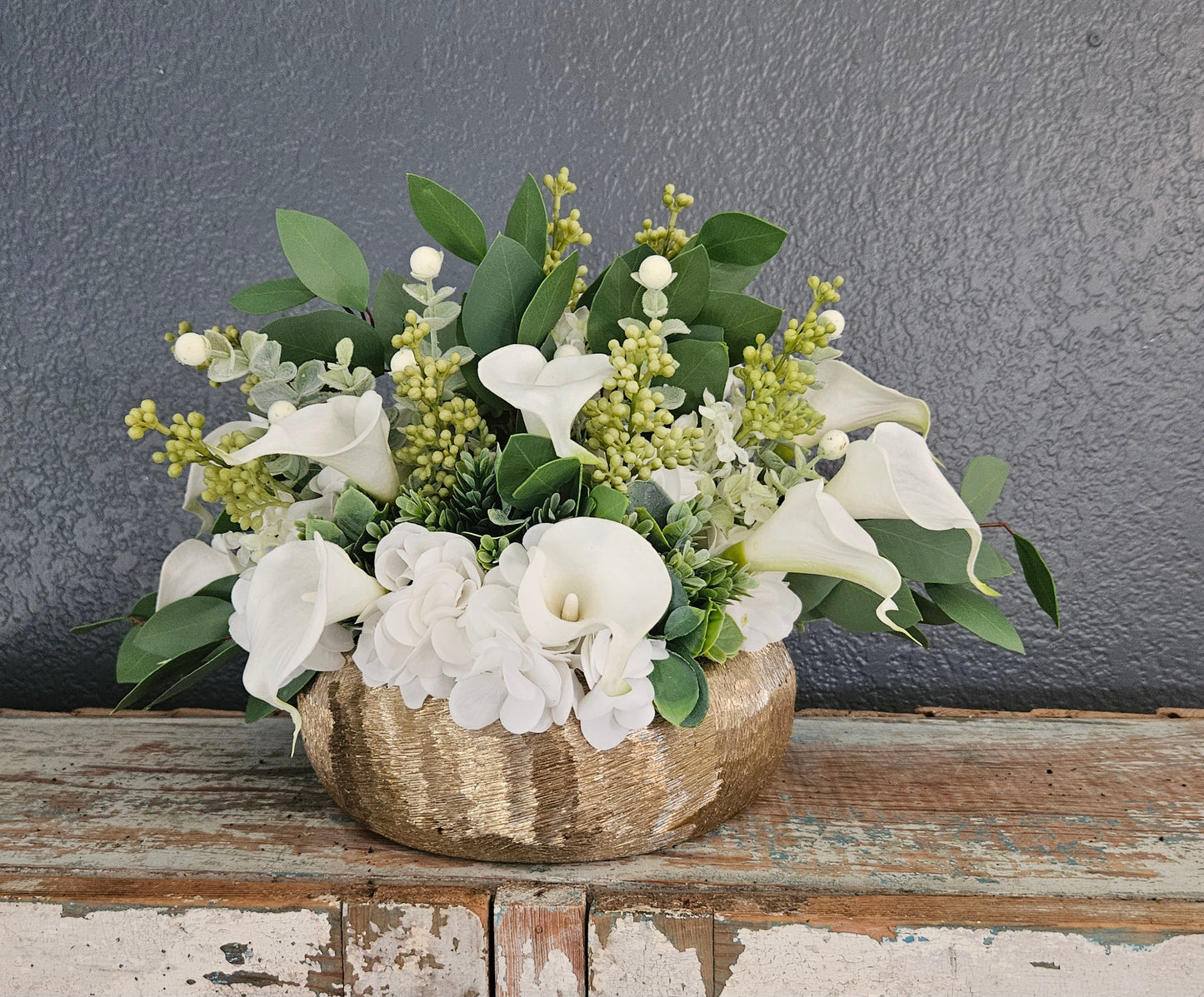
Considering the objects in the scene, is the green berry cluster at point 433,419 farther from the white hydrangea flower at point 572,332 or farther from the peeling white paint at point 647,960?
the peeling white paint at point 647,960

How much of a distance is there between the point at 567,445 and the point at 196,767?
434mm

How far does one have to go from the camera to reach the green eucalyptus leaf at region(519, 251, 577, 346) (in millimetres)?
446

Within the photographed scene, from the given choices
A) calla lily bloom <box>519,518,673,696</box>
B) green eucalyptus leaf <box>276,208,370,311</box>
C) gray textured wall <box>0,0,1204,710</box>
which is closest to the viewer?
calla lily bloom <box>519,518,673,696</box>

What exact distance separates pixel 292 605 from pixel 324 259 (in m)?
0.20

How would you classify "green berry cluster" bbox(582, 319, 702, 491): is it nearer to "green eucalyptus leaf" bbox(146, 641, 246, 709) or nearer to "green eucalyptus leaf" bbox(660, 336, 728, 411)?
A: "green eucalyptus leaf" bbox(660, 336, 728, 411)

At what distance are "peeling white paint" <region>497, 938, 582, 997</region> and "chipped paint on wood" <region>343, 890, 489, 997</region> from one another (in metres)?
0.02

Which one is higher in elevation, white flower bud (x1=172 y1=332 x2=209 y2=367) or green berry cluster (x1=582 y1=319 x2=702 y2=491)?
white flower bud (x1=172 y1=332 x2=209 y2=367)

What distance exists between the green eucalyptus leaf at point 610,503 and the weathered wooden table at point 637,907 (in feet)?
0.64

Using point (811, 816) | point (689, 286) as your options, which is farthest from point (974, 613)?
point (689, 286)

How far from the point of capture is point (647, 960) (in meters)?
0.43

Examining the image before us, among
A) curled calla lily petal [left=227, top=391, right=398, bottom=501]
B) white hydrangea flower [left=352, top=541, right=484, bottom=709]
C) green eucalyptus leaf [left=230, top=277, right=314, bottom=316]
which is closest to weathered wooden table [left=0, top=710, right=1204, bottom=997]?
white hydrangea flower [left=352, top=541, right=484, bottom=709]

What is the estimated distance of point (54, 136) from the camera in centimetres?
81

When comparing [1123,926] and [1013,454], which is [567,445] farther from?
[1013,454]

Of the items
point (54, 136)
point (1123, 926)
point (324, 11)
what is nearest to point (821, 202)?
point (324, 11)
